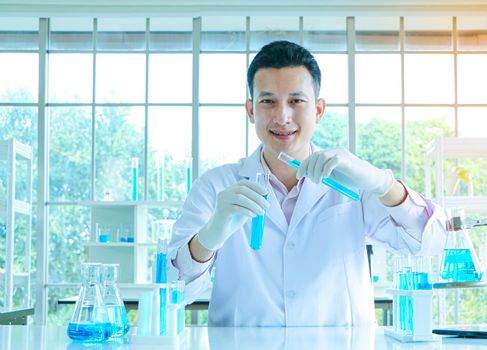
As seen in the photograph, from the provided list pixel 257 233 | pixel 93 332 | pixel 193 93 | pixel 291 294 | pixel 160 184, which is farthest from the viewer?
pixel 193 93

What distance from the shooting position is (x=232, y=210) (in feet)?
6.23

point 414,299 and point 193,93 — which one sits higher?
point 193,93

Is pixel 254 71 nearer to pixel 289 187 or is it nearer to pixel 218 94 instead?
pixel 289 187

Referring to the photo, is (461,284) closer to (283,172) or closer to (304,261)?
(304,261)

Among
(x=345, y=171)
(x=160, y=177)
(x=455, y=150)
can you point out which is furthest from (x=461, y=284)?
(x=160, y=177)

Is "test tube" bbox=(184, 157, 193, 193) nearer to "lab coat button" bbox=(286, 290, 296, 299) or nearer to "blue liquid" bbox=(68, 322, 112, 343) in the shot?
"lab coat button" bbox=(286, 290, 296, 299)

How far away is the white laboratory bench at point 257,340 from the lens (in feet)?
5.26

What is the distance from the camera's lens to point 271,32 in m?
7.14

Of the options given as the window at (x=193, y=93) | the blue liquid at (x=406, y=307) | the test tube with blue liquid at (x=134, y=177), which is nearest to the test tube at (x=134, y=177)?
the test tube with blue liquid at (x=134, y=177)

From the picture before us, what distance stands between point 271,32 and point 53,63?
7.22ft

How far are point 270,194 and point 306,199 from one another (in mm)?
115

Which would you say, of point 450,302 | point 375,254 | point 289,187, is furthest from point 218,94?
point 289,187

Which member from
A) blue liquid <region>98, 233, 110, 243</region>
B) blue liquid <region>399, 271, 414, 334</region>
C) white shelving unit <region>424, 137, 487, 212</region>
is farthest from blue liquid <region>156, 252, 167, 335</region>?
blue liquid <region>98, 233, 110, 243</region>

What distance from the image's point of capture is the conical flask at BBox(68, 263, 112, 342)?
166 cm
